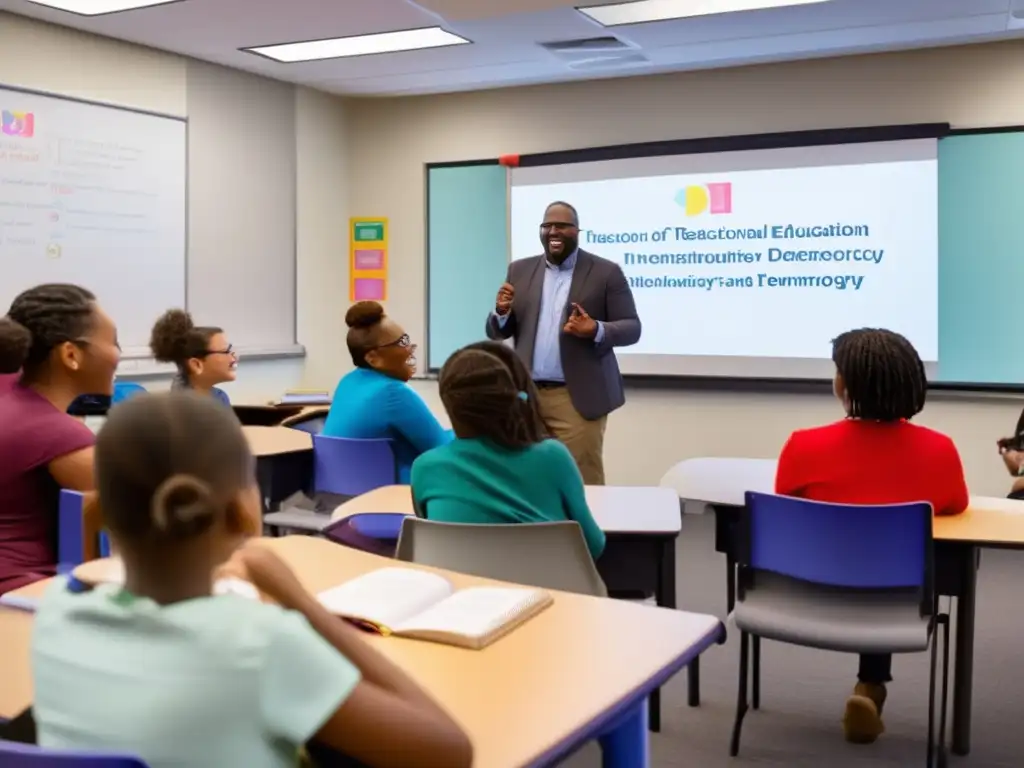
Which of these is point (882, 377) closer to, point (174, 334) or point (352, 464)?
Result: point (352, 464)

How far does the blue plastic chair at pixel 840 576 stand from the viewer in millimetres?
2408

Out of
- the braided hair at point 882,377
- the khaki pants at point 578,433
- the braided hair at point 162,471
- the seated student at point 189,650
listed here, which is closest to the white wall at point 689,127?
the khaki pants at point 578,433

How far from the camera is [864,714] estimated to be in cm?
293

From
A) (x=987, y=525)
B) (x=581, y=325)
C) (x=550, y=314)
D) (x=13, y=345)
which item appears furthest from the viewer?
(x=550, y=314)

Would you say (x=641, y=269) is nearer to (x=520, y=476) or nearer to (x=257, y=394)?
(x=257, y=394)

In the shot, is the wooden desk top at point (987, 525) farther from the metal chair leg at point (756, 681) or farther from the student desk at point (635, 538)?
the metal chair leg at point (756, 681)

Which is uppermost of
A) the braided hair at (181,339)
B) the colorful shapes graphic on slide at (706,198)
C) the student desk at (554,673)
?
the colorful shapes graphic on slide at (706,198)

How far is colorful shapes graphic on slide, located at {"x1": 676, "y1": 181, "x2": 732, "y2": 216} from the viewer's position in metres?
5.95

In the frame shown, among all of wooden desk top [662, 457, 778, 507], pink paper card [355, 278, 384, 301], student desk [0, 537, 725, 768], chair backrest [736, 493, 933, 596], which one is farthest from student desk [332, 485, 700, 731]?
pink paper card [355, 278, 384, 301]

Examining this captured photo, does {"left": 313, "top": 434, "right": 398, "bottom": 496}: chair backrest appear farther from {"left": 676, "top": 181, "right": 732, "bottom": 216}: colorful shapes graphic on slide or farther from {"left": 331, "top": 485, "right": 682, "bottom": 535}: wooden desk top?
{"left": 676, "top": 181, "right": 732, "bottom": 216}: colorful shapes graphic on slide

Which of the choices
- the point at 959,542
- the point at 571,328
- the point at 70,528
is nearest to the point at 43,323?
the point at 70,528

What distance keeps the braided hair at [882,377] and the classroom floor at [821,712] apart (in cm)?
43

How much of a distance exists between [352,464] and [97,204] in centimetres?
263

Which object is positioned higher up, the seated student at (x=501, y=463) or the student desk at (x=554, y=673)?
the seated student at (x=501, y=463)
